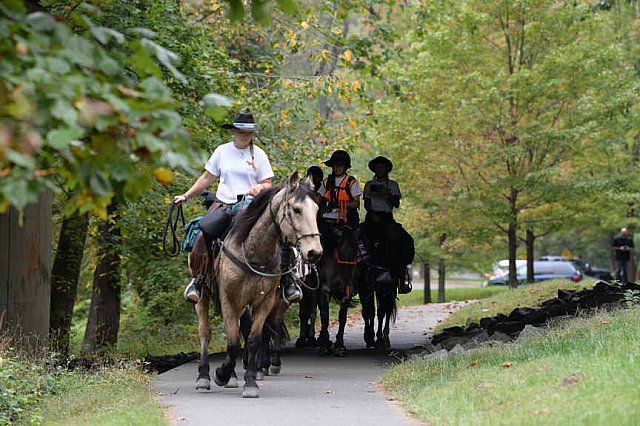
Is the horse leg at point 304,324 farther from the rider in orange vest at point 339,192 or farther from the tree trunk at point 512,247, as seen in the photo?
the tree trunk at point 512,247

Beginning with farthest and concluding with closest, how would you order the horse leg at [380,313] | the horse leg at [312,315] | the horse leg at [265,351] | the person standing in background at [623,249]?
the person standing in background at [623,249]
the horse leg at [380,313]
the horse leg at [312,315]
the horse leg at [265,351]

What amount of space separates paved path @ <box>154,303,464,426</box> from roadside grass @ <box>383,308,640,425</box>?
444mm

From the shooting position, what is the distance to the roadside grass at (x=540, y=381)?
891 centimetres

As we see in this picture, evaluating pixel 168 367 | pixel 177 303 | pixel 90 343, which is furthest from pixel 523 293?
pixel 168 367

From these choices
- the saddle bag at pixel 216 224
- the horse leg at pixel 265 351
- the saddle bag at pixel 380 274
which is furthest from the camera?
the saddle bag at pixel 380 274

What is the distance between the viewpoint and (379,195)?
18.6 meters

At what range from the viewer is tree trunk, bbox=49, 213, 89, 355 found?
22.8 meters

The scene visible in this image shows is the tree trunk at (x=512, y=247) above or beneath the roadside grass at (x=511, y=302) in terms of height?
above

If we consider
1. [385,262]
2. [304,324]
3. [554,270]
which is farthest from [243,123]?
[554,270]

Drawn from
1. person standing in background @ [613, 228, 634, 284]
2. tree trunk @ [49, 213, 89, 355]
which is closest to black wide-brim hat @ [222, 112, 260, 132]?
tree trunk @ [49, 213, 89, 355]

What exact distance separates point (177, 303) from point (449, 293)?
27.0 metres

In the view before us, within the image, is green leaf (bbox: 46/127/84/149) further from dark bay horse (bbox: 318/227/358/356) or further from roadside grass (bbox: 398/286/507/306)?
A: roadside grass (bbox: 398/286/507/306)

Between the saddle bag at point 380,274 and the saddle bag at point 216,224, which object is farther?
the saddle bag at point 380,274

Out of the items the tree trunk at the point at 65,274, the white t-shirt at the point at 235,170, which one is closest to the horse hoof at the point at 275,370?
the white t-shirt at the point at 235,170
